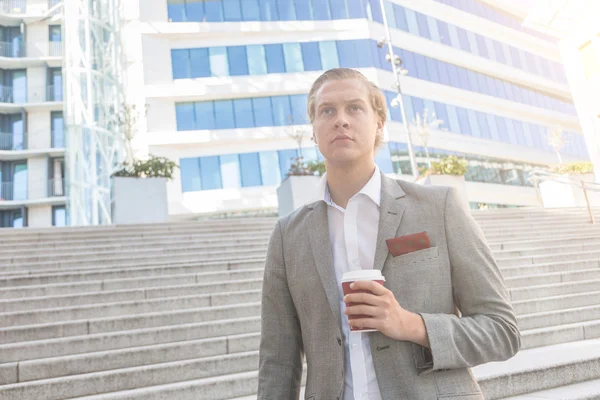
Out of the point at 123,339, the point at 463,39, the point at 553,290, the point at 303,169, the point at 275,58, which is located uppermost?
the point at 463,39

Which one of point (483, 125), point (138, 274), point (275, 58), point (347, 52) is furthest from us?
point (483, 125)

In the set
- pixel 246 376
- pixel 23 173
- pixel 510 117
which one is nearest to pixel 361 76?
pixel 246 376

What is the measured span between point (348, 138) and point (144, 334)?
12.9 feet

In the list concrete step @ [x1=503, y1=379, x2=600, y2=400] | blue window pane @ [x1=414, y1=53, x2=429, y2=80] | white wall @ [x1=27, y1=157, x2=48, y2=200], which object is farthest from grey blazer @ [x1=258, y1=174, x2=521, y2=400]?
white wall @ [x1=27, y1=157, x2=48, y2=200]

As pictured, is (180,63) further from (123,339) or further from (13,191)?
(123,339)

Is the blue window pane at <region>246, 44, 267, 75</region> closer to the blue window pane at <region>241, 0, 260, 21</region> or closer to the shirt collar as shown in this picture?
the blue window pane at <region>241, 0, 260, 21</region>

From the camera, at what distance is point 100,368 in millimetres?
4375

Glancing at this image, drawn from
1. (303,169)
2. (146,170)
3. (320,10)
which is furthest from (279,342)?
(320,10)

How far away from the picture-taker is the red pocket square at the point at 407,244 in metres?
1.51

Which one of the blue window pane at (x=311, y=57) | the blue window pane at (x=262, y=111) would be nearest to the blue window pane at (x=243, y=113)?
the blue window pane at (x=262, y=111)

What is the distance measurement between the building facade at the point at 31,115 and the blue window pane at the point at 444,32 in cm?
2499

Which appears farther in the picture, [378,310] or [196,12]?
[196,12]

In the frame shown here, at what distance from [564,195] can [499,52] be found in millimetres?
26068

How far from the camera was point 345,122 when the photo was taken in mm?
1648
